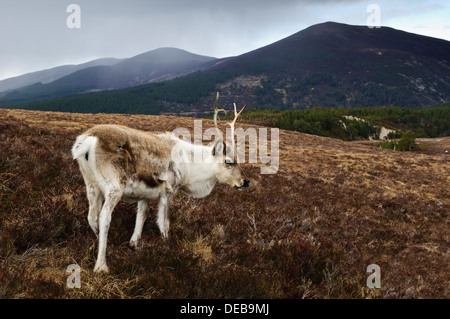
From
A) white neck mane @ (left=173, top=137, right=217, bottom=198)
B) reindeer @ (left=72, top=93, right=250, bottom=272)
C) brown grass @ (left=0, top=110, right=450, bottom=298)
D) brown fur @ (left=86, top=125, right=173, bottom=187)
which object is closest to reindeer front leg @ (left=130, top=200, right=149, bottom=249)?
reindeer @ (left=72, top=93, right=250, bottom=272)

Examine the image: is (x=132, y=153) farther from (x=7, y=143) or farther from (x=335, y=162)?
(x=335, y=162)

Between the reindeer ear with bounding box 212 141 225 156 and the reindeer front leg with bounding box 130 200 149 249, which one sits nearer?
the reindeer front leg with bounding box 130 200 149 249

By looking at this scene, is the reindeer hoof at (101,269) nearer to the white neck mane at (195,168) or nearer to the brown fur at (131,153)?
the brown fur at (131,153)

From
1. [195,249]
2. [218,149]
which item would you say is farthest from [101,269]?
[218,149]

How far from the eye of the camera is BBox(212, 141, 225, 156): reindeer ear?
5664mm

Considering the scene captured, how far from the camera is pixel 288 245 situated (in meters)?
5.04

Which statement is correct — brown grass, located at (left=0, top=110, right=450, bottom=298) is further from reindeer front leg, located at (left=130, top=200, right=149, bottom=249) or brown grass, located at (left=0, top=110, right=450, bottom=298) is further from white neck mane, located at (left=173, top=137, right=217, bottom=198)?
white neck mane, located at (left=173, top=137, right=217, bottom=198)

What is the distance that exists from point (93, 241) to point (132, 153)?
4.67ft

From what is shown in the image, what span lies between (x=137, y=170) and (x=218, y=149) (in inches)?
78.2

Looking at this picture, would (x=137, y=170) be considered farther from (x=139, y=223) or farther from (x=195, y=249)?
(x=195, y=249)

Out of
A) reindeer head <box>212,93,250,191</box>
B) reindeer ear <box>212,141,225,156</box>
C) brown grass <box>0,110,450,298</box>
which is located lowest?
brown grass <box>0,110,450,298</box>

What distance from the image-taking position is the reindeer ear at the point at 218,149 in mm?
5664

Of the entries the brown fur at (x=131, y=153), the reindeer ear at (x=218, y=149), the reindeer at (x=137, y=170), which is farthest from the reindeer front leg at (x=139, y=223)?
the reindeer ear at (x=218, y=149)
